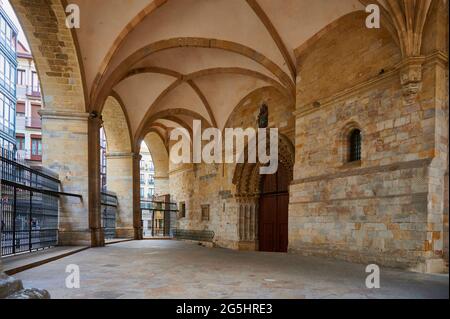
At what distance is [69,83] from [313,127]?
691 centimetres

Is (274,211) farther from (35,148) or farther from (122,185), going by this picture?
(35,148)

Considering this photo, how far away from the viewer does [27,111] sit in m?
29.7

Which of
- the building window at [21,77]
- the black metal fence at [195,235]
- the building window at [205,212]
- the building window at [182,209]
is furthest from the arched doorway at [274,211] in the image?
the building window at [21,77]

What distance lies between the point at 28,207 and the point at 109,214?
7890 millimetres

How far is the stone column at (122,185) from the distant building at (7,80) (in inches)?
363

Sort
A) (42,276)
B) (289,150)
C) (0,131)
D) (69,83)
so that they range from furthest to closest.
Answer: (0,131) < (289,150) < (69,83) < (42,276)

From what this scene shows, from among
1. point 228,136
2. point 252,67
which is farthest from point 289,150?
point 228,136

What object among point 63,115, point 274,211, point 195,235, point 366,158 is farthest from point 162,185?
point 366,158

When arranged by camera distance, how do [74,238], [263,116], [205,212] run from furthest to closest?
[205,212] < [263,116] < [74,238]

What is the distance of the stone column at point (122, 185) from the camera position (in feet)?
54.2

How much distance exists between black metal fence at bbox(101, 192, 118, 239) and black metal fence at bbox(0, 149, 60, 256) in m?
5.12

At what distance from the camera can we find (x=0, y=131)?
20.9m

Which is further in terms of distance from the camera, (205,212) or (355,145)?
(205,212)
